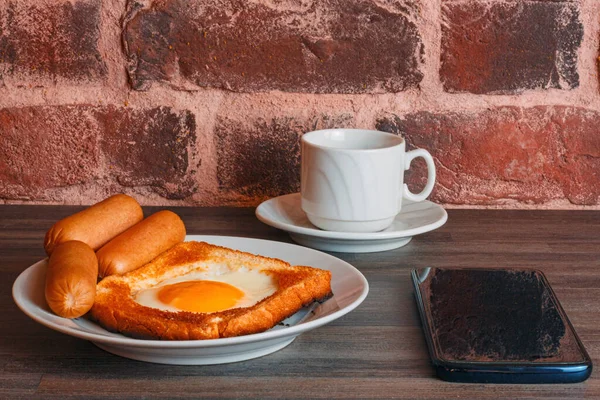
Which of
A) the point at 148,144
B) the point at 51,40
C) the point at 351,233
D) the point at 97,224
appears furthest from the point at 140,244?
the point at 51,40

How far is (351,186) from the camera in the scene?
0.99 m

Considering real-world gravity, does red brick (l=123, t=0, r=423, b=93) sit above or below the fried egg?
above

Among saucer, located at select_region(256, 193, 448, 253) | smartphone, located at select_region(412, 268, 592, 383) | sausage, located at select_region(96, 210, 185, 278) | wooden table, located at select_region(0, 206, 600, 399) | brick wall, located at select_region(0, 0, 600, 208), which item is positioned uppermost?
brick wall, located at select_region(0, 0, 600, 208)

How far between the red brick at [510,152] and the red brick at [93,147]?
1.14 ft

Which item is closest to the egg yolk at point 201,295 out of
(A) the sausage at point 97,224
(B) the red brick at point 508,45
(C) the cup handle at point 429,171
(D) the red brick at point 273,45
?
(A) the sausage at point 97,224

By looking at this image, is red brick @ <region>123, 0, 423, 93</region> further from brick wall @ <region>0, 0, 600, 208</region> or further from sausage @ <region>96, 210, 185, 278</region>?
sausage @ <region>96, 210, 185, 278</region>

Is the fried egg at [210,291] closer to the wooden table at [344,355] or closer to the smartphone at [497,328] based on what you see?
the wooden table at [344,355]

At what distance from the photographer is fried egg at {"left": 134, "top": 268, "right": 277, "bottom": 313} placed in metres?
0.72

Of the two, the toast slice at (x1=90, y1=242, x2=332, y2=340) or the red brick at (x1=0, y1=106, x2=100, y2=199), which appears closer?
the toast slice at (x1=90, y1=242, x2=332, y2=340)

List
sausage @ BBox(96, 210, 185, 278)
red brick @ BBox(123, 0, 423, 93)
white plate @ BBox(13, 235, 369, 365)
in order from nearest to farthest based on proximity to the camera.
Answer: white plate @ BBox(13, 235, 369, 365)
sausage @ BBox(96, 210, 185, 278)
red brick @ BBox(123, 0, 423, 93)

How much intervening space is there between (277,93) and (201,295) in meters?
0.54

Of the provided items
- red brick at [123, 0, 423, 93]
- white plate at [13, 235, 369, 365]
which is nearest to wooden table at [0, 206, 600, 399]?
white plate at [13, 235, 369, 365]

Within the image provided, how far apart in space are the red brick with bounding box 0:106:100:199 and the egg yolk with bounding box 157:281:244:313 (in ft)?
1.73

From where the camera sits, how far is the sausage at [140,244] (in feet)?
2.68
